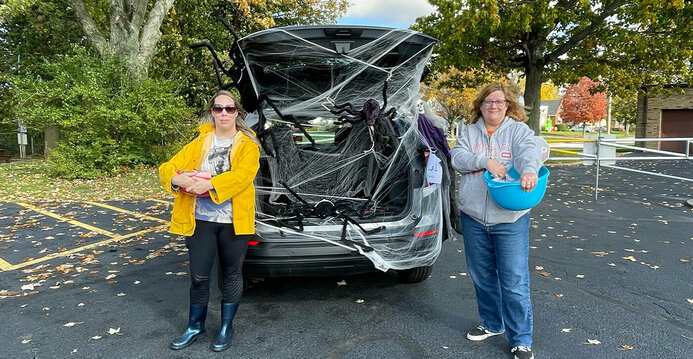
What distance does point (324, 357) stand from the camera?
2.84 m

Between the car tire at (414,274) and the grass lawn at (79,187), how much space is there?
6.68 metres

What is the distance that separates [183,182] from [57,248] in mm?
3730

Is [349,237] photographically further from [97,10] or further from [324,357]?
[97,10]

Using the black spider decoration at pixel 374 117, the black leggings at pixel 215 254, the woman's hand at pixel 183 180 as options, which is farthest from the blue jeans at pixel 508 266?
the woman's hand at pixel 183 180

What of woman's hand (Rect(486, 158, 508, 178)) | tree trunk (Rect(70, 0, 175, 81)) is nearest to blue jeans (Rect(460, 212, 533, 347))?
woman's hand (Rect(486, 158, 508, 178))

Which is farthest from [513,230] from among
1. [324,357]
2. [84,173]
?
[84,173]

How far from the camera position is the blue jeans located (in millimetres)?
2770

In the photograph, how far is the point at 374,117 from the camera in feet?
12.0

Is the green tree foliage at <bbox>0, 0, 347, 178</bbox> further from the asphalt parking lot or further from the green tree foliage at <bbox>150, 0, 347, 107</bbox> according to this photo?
the asphalt parking lot

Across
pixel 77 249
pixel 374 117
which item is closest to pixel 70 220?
pixel 77 249

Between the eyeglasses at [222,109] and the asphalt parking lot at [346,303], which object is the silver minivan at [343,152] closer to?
the asphalt parking lot at [346,303]

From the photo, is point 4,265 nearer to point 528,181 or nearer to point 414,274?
point 414,274

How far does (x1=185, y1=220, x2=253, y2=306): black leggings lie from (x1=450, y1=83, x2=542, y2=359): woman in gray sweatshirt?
57.4 inches

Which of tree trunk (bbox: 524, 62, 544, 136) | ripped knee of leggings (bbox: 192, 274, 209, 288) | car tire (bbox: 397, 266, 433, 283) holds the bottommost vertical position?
car tire (bbox: 397, 266, 433, 283)
